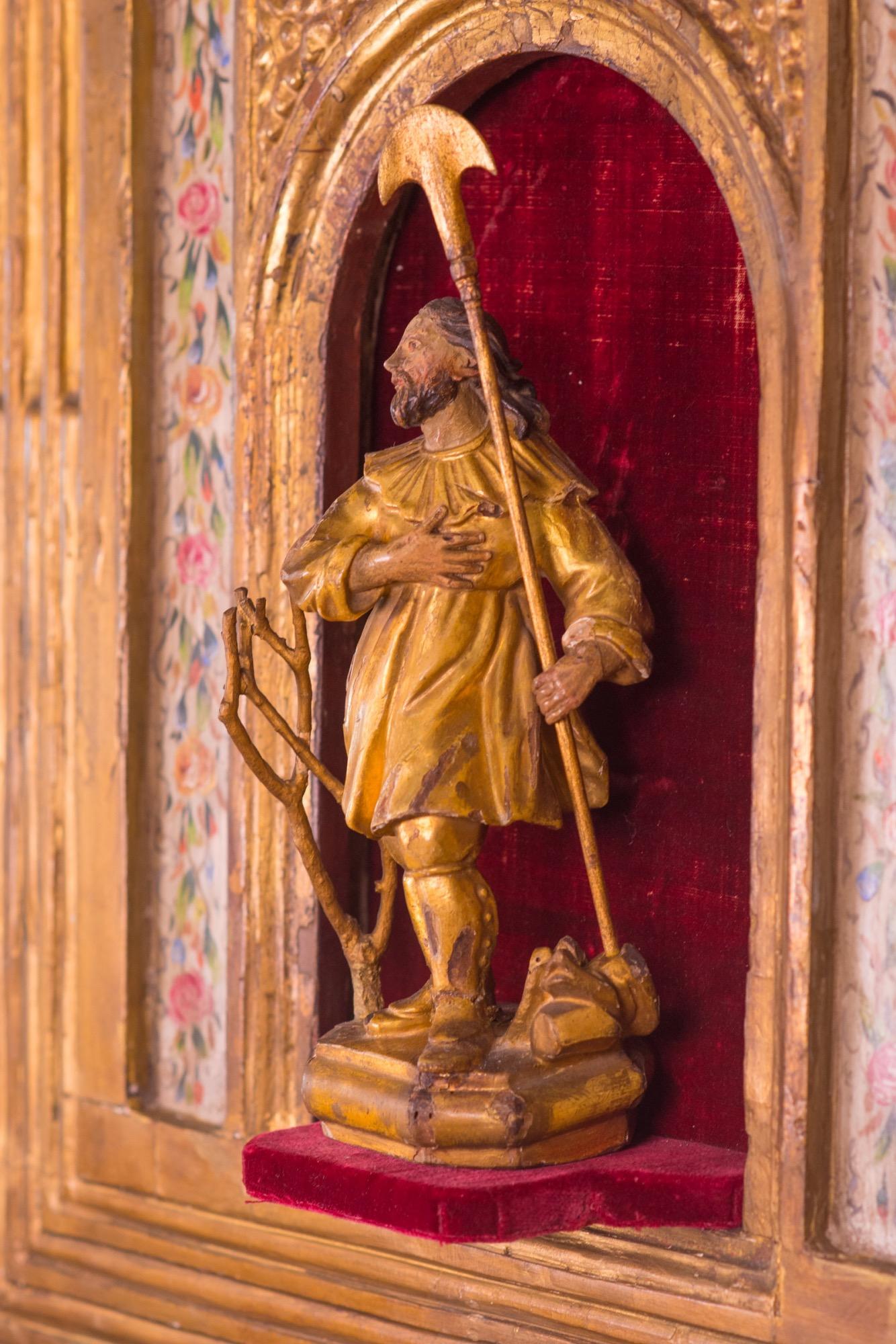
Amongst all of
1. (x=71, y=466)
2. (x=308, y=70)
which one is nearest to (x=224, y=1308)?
(x=71, y=466)

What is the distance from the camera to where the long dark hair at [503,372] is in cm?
284

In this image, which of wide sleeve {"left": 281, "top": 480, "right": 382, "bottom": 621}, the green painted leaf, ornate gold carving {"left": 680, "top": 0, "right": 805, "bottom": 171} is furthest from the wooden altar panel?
wide sleeve {"left": 281, "top": 480, "right": 382, "bottom": 621}

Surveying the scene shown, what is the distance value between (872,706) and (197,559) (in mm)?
1322

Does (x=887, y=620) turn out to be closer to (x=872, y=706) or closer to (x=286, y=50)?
(x=872, y=706)

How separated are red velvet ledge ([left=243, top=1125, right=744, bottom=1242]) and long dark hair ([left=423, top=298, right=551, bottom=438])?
1.00m

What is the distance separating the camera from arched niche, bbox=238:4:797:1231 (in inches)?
109

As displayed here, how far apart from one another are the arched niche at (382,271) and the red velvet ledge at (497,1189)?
0.33 ft

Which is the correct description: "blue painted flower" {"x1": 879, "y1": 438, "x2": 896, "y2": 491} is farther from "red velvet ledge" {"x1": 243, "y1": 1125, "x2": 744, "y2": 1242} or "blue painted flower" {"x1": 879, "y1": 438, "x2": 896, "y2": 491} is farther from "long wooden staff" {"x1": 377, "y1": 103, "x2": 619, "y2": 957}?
"red velvet ledge" {"x1": 243, "y1": 1125, "x2": 744, "y2": 1242}

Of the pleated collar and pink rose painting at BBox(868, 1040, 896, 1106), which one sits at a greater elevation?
the pleated collar

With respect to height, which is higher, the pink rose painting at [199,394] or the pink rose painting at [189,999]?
the pink rose painting at [199,394]

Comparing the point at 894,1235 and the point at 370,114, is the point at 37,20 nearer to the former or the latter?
the point at 370,114

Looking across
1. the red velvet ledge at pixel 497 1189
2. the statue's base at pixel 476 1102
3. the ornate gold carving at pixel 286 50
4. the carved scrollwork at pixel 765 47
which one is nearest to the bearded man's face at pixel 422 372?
the carved scrollwork at pixel 765 47

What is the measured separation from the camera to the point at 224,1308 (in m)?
3.45

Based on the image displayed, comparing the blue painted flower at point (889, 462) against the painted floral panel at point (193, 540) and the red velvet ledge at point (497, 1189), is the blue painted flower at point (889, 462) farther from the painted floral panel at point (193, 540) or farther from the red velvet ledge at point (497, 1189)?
the painted floral panel at point (193, 540)
